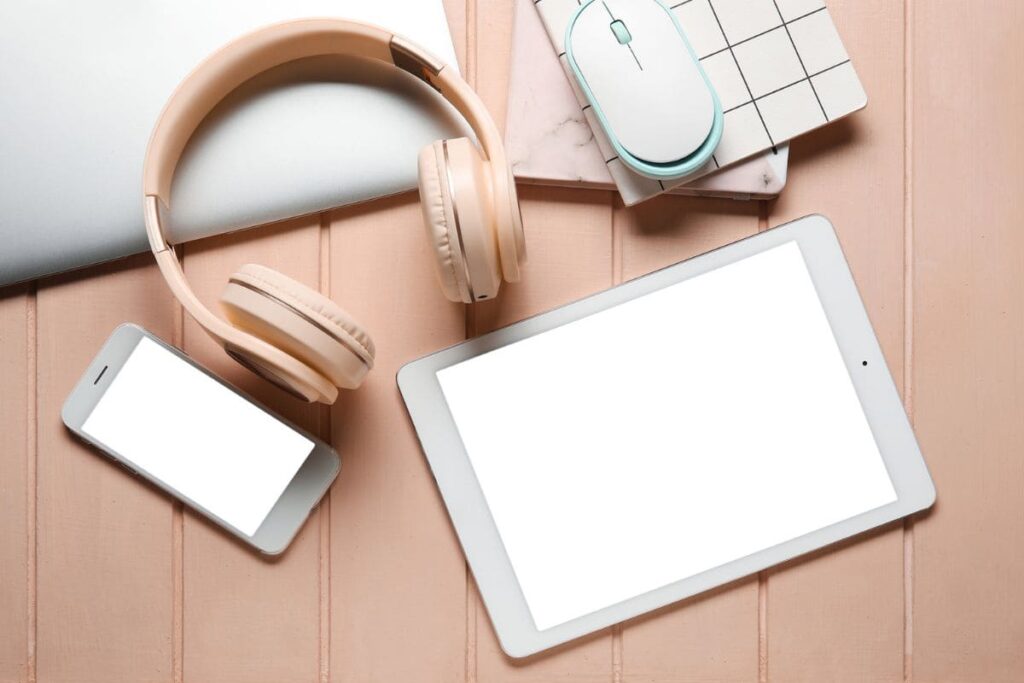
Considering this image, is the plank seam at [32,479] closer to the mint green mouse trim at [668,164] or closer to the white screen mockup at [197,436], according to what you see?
the white screen mockup at [197,436]

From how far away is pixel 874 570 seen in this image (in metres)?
0.52

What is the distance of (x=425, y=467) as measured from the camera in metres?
0.51

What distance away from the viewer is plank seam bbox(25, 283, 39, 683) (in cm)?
51

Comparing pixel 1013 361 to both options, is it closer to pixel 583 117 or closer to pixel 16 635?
pixel 583 117

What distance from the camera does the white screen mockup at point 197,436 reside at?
0.50 m

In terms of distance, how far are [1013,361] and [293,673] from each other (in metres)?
0.52

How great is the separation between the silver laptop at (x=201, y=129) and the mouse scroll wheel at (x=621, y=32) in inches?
3.9

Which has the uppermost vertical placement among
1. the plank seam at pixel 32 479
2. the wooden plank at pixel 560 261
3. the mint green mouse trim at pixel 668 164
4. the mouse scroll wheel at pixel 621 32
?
the mouse scroll wheel at pixel 621 32

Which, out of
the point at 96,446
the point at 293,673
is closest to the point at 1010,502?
the point at 293,673

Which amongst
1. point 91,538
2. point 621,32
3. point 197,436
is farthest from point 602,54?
point 91,538

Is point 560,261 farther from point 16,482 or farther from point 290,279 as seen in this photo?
point 16,482

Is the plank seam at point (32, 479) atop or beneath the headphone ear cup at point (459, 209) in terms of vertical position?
beneath

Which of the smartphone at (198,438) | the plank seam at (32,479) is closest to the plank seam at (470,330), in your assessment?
the smartphone at (198,438)

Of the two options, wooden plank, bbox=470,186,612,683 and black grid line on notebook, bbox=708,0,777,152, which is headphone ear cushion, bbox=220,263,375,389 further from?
black grid line on notebook, bbox=708,0,777,152
